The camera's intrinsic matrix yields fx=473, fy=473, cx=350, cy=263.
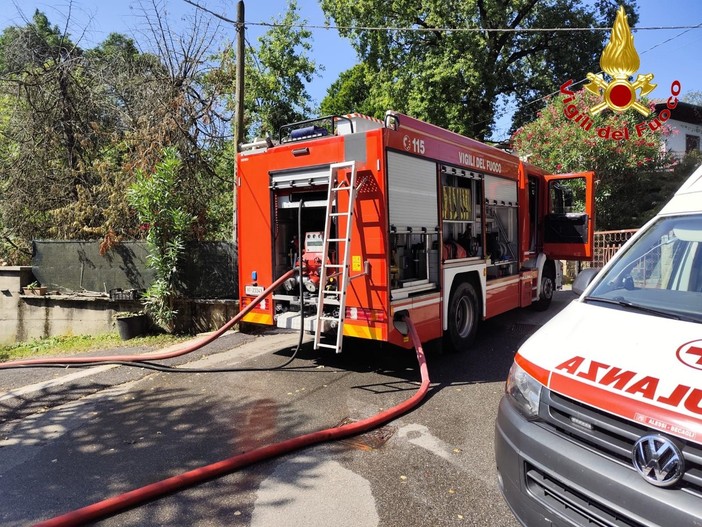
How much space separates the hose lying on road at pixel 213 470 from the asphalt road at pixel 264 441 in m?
0.06

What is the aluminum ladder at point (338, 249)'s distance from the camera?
5270 millimetres

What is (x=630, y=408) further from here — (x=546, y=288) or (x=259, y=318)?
(x=546, y=288)

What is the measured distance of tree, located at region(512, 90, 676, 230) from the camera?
14383 mm

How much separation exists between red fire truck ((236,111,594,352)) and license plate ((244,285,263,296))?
1cm

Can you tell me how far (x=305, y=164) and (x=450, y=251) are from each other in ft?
7.50

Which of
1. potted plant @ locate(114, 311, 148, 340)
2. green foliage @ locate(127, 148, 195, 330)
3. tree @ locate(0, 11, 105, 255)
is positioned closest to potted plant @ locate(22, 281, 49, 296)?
tree @ locate(0, 11, 105, 255)

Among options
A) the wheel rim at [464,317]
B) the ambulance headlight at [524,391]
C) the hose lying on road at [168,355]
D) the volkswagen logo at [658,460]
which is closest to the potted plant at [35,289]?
the hose lying on road at [168,355]

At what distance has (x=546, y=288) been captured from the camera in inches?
399

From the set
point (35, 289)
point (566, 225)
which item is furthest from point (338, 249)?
point (35, 289)

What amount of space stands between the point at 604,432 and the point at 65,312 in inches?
424

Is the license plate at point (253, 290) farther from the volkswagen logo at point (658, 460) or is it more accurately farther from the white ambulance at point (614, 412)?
the volkswagen logo at point (658, 460)

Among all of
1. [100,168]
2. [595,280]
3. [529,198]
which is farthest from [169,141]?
[595,280]

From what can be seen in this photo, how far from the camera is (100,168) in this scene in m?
11.0

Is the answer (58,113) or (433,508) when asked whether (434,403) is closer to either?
(433,508)
